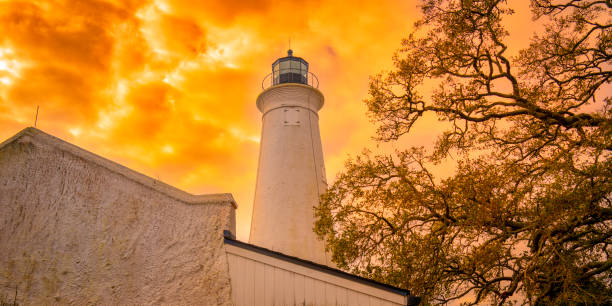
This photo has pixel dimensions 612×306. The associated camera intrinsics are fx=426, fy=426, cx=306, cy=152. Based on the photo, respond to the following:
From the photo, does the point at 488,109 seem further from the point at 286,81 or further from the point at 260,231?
the point at 286,81

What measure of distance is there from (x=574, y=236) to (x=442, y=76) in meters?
4.62

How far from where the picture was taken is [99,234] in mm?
7227

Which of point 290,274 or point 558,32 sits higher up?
point 558,32

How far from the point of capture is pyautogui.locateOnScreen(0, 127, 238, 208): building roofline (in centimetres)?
734

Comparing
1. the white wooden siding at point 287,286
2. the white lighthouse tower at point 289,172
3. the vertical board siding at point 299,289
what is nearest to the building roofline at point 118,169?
the white wooden siding at point 287,286

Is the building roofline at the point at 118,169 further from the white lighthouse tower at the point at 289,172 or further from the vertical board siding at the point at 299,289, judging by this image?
the white lighthouse tower at the point at 289,172

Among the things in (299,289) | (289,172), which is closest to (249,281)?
(299,289)

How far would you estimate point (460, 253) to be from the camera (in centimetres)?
913

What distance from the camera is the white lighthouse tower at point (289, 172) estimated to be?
1753 centimetres

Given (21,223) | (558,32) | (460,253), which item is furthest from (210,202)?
(558,32)

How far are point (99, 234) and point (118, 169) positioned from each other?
1.14 meters

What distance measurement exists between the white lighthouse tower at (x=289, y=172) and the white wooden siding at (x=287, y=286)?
1002cm

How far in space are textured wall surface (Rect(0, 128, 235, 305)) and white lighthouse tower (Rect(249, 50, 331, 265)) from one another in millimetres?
10314

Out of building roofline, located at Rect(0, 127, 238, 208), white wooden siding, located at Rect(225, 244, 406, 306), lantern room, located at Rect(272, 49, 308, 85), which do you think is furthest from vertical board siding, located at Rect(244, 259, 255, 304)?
lantern room, located at Rect(272, 49, 308, 85)
